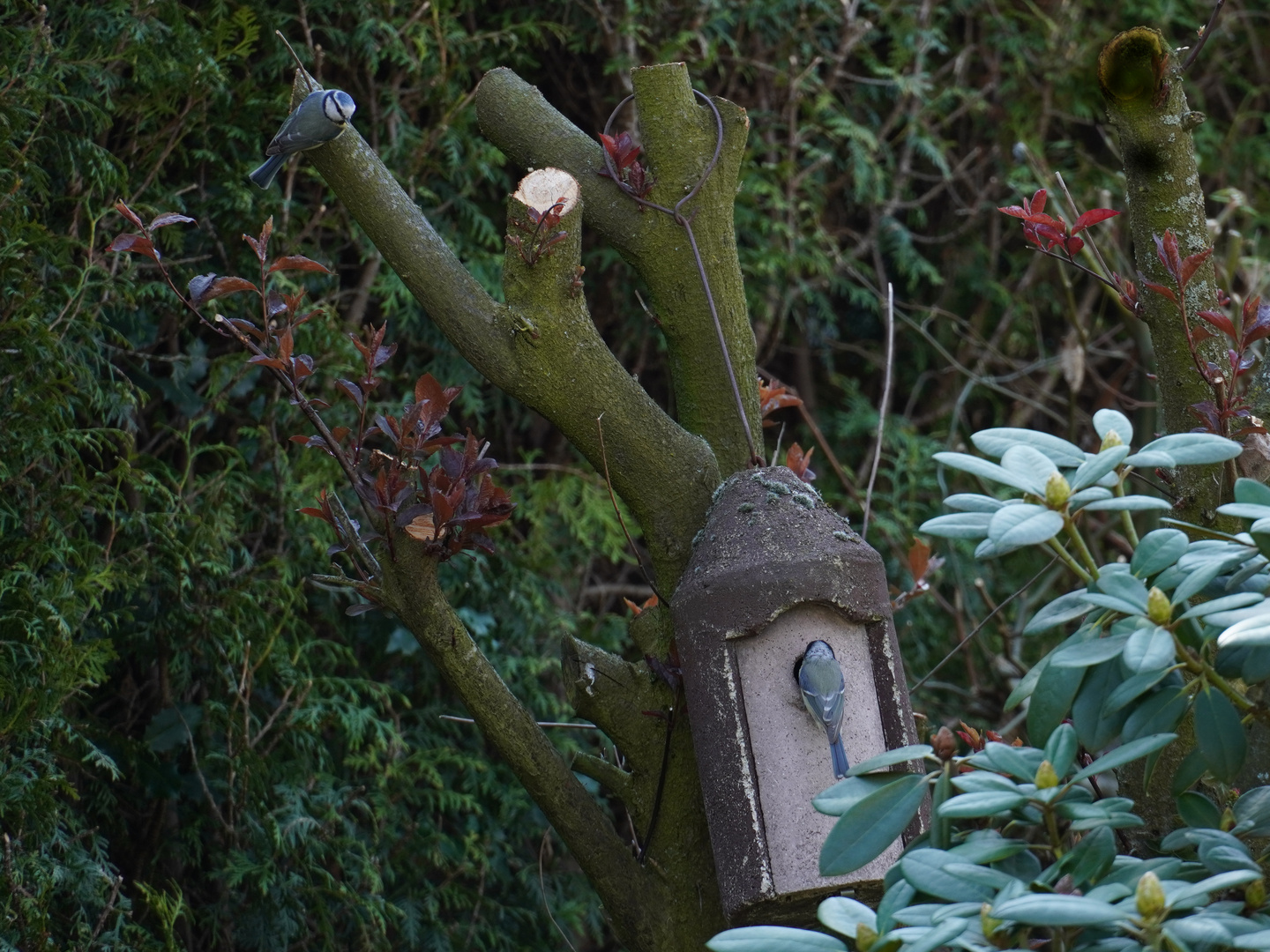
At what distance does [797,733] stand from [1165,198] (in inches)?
29.1

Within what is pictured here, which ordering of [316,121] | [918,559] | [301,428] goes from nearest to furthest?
[316,121] → [918,559] → [301,428]

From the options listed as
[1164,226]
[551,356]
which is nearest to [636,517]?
[551,356]

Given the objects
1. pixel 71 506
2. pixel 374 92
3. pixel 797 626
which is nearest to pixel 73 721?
pixel 71 506

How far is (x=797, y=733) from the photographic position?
129cm

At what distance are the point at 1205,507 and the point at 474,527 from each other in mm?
821

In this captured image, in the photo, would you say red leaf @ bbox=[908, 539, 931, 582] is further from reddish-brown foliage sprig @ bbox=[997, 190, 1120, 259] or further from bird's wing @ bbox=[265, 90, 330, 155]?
bird's wing @ bbox=[265, 90, 330, 155]

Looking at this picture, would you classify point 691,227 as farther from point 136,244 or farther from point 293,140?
point 136,244

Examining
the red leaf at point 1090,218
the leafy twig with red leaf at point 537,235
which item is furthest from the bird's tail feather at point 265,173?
the red leaf at point 1090,218

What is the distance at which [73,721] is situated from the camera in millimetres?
1711

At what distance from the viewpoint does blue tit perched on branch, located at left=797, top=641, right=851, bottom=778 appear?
1.25m

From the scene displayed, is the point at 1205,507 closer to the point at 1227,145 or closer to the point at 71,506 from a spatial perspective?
the point at 71,506

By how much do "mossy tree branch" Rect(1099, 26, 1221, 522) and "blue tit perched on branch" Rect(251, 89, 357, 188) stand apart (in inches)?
33.8

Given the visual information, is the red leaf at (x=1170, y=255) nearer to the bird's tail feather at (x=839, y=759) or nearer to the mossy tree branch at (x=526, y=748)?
the bird's tail feather at (x=839, y=759)

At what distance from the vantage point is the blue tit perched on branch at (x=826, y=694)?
4.11 ft
